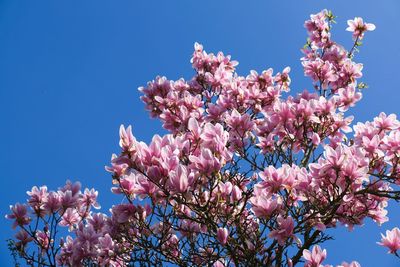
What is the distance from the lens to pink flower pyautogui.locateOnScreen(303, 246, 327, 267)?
10.5 ft

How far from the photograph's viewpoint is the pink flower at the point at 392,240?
3.41 meters

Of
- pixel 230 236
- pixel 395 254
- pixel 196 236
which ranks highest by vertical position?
pixel 196 236

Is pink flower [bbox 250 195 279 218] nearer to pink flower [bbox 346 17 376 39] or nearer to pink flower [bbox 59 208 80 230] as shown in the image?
pink flower [bbox 59 208 80 230]

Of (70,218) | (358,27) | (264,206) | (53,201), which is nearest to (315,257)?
(264,206)

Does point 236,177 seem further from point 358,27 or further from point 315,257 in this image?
point 358,27

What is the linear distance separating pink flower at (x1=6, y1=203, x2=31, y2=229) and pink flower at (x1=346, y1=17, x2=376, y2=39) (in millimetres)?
5190

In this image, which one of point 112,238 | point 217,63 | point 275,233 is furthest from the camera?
point 217,63

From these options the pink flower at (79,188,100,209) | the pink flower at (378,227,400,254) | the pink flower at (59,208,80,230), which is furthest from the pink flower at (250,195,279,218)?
the pink flower at (59,208,80,230)

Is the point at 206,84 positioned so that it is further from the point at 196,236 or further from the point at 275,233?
the point at 275,233

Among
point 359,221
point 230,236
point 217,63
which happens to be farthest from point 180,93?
point 359,221

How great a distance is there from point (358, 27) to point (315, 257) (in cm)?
399

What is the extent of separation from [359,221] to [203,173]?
1.74 metres

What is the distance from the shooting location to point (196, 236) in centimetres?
417

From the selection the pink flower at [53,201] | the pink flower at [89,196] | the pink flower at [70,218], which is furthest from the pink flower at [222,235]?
the pink flower at [70,218]
